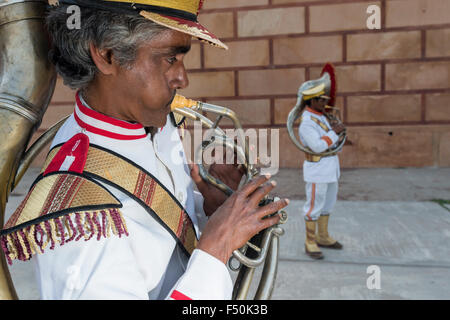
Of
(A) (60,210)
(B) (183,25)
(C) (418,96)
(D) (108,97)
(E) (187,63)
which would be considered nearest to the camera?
(A) (60,210)

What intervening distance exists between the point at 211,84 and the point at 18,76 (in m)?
6.91

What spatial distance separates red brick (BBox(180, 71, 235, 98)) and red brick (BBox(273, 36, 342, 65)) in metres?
0.97

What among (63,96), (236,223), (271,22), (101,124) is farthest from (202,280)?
(63,96)

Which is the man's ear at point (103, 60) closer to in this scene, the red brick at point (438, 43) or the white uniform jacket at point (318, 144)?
the white uniform jacket at point (318, 144)

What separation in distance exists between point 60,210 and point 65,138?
0.34m

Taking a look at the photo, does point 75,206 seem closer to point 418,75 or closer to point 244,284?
point 244,284

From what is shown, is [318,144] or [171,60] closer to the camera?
[171,60]

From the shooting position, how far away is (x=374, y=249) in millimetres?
4039

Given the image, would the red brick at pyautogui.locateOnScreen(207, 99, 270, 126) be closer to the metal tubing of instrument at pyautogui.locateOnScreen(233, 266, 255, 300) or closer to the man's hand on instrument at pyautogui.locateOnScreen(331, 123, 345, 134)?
the man's hand on instrument at pyautogui.locateOnScreen(331, 123, 345, 134)

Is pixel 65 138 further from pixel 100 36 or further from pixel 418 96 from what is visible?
pixel 418 96

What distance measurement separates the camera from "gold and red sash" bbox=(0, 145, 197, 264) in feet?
3.33

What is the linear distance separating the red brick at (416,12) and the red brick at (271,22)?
1521mm
